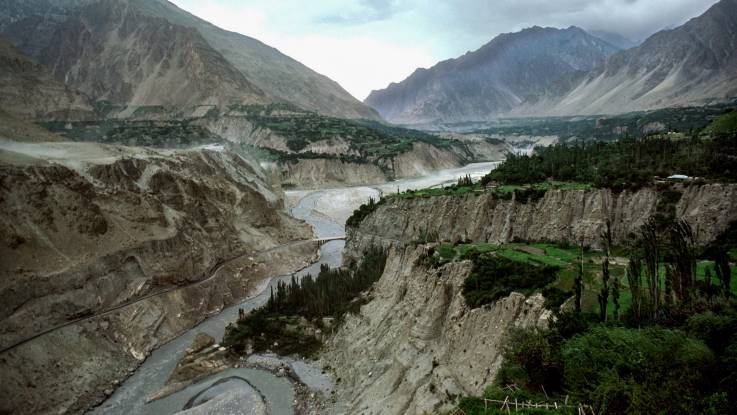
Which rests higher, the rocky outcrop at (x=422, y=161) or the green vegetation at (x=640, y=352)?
the rocky outcrop at (x=422, y=161)

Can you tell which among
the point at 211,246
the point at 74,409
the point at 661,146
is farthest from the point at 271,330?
the point at 661,146

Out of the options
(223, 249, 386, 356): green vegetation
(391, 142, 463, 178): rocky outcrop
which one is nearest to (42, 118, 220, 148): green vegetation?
(391, 142, 463, 178): rocky outcrop

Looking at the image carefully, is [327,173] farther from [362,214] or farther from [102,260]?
[102,260]

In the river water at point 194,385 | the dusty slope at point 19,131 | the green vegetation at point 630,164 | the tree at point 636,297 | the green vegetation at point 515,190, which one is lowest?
the river water at point 194,385

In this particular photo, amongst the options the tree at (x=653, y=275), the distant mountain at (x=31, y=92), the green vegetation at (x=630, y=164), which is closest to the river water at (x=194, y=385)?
the tree at (x=653, y=275)

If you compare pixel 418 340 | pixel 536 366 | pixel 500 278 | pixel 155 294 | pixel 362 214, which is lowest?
pixel 155 294

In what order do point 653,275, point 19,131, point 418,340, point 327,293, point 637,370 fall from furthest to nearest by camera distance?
1. point 19,131
2. point 327,293
3. point 418,340
4. point 653,275
5. point 637,370

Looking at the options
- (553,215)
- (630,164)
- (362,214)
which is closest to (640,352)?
(553,215)

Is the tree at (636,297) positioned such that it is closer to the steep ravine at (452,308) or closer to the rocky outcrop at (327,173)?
the steep ravine at (452,308)
